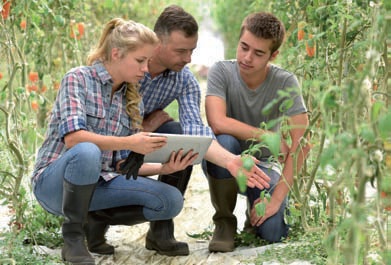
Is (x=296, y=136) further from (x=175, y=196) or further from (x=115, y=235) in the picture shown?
(x=115, y=235)

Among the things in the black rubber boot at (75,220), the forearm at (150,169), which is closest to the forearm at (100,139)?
the black rubber boot at (75,220)

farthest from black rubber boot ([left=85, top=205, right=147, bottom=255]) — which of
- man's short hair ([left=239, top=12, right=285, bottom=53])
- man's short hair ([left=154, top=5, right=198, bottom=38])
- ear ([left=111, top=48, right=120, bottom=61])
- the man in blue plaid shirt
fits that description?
man's short hair ([left=239, top=12, right=285, bottom=53])

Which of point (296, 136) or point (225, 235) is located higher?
point (296, 136)

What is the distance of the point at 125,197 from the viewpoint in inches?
112

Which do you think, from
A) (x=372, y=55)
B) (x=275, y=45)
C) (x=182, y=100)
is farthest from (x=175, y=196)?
(x=372, y=55)

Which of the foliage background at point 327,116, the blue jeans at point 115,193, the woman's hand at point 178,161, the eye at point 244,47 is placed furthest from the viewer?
the eye at point 244,47

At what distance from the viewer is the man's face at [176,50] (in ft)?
9.78

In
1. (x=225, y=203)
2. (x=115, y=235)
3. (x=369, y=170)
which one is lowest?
(x=115, y=235)

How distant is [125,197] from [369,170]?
1.30 m

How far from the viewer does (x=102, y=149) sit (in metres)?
2.66

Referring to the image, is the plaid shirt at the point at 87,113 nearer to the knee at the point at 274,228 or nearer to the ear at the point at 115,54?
the ear at the point at 115,54

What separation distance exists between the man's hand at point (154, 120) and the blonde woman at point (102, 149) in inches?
6.4

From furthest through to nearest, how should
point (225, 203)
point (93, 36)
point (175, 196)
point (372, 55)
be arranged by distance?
point (93, 36), point (225, 203), point (175, 196), point (372, 55)

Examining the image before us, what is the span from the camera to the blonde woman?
8.60 feet
